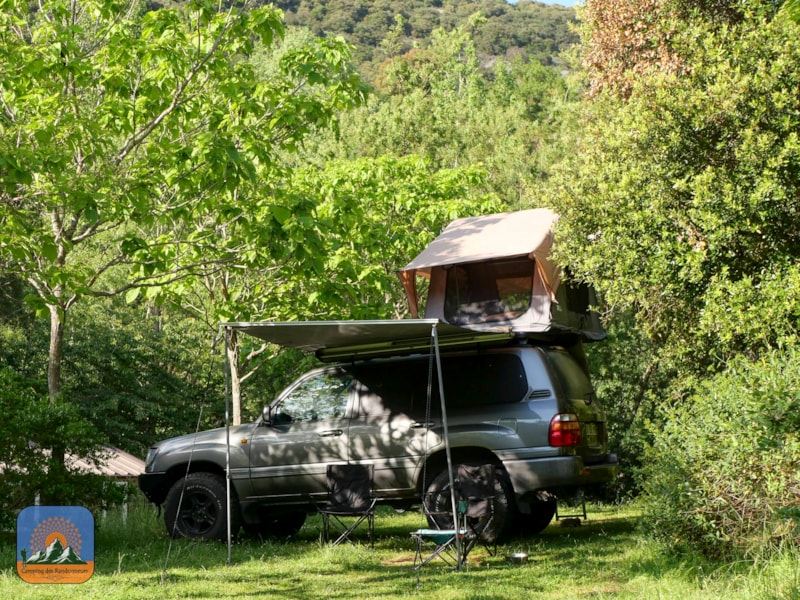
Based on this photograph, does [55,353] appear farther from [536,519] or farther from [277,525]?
[536,519]

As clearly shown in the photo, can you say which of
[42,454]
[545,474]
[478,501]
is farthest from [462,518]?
[42,454]

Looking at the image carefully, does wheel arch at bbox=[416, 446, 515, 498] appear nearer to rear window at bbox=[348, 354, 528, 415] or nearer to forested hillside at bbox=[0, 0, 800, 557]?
rear window at bbox=[348, 354, 528, 415]

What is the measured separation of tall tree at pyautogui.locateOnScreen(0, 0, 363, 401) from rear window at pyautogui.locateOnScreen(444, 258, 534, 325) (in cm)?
248

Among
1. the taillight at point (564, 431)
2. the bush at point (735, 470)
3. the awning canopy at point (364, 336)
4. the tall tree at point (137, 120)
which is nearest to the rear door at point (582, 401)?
the taillight at point (564, 431)

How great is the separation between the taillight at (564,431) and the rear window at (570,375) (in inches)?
14.1

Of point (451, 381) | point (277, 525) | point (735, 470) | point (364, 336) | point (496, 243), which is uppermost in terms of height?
point (496, 243)

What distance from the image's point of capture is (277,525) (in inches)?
432

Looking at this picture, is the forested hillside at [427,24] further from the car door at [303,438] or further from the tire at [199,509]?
the tire at [199,509]

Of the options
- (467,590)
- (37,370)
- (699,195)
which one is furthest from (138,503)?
(37,370)

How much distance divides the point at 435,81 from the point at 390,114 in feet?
74.1

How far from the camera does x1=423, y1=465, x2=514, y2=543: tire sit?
8883 mm

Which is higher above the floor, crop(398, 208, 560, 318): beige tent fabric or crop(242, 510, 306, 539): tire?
crop(398, 208, 560, 318): beige tent fabric

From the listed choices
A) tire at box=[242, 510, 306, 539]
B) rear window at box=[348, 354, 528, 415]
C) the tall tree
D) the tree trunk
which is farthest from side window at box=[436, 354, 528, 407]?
the tree trunk

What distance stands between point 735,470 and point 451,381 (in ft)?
11.9
